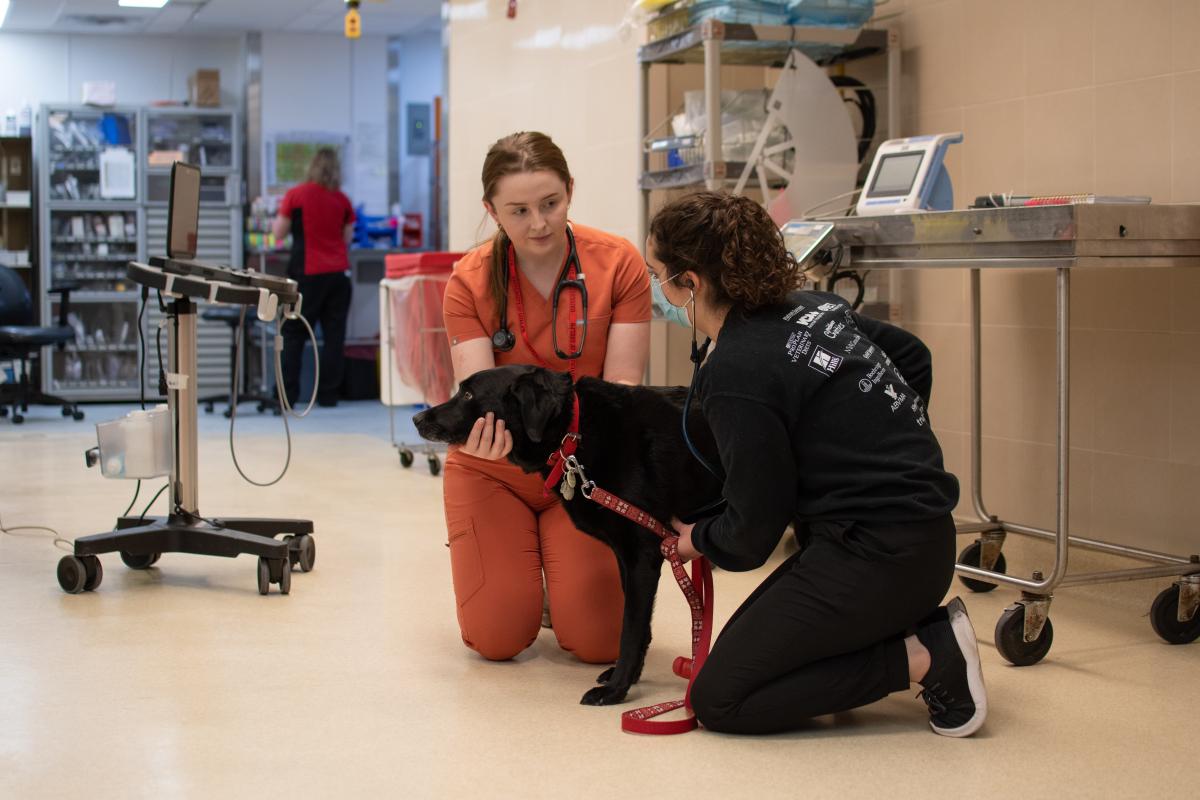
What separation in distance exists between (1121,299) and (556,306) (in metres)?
1.74

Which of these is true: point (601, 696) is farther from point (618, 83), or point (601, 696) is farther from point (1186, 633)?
point (618, 83)

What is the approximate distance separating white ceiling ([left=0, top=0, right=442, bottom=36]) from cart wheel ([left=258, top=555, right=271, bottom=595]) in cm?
565

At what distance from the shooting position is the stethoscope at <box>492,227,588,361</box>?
272 cm

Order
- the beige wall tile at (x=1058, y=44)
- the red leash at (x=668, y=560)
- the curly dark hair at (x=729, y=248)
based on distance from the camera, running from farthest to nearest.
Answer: the beige wall tile at (x=1058, y=44) → the red leash at (x=668, y=560) → the curly dark hair at (x=729, y=248)

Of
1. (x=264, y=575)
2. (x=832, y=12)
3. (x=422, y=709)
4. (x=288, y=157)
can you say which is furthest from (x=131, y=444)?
(x=288, y=157)

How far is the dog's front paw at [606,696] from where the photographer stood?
242 centimetres

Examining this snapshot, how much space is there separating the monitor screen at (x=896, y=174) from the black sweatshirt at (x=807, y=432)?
135 cm

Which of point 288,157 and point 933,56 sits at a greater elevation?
point 288,157

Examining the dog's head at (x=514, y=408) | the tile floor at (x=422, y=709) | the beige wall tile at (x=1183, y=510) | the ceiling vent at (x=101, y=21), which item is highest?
the ceiling vent at (x=101, y=21)

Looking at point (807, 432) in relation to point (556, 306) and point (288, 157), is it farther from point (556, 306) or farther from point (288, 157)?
point (288, 157)

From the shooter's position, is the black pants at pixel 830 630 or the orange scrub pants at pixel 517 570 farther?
the orange scrub pants at pixel 517 570

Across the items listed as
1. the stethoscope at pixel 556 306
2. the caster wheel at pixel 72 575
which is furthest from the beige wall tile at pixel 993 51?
the caster wheel at pixel 72 575

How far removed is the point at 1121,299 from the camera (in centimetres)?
356

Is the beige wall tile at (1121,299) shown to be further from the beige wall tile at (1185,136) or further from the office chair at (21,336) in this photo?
the office chair at (21,336)
